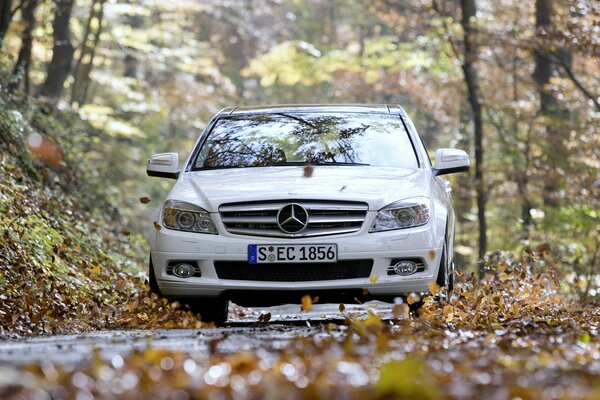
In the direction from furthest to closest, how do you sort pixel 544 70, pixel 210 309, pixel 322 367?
1. pixel 544 70
2. pixel 210 309
3. pixel 322 367

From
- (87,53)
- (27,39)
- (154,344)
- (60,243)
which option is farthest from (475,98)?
(154,344)

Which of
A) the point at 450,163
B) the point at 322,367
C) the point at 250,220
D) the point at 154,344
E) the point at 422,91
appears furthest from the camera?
the point at 422,91

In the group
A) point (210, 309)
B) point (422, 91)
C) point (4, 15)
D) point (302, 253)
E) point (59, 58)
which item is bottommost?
point (422, 91)

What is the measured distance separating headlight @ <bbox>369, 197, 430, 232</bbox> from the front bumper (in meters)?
0.06

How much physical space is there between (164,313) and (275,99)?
32274 mm

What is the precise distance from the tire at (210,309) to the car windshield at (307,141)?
1.14 meters

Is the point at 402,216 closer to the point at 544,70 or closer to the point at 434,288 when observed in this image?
the point at 434,288

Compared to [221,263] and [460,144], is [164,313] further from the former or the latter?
[460,144]

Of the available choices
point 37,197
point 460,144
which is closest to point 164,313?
point 37,197

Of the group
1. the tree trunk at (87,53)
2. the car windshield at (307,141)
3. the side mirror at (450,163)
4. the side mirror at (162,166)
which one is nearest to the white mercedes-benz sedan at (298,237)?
the car windshield at (307,141)

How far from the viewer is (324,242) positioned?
7781mm

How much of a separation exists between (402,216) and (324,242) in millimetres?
608

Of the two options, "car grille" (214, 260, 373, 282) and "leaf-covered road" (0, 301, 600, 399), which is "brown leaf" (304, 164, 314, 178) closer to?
"car grille" (214, 260, 373, 282)

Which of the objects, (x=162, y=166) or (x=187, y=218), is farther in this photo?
(x=162, y=166)
